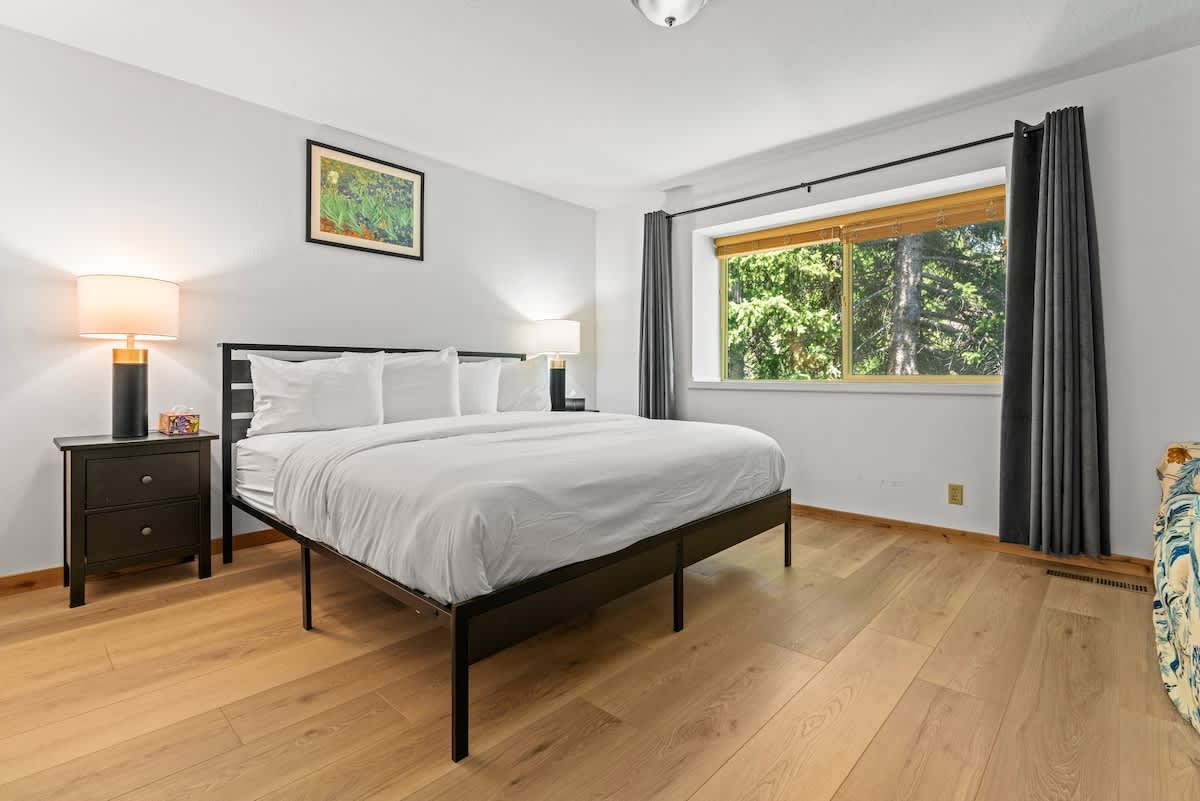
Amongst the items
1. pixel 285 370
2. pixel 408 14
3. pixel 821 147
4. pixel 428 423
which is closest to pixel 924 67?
pixel 821 147

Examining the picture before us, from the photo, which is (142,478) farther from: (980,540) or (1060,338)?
(1060,338)

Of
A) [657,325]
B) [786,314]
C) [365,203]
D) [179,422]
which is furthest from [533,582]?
[786,314]

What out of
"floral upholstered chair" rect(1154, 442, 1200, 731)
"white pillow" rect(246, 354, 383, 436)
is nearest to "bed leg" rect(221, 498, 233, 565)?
"white pillow" rect(246, 354, 383, 436)

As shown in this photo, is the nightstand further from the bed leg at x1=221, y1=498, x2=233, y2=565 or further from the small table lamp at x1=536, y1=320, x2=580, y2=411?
the small table lamp at x1=536, y1=320, x2=580, y2=411

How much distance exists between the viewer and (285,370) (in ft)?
9.56

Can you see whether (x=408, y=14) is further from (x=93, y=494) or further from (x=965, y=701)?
(x=965, y=701)

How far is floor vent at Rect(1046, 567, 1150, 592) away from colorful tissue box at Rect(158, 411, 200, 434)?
4037 millimetres

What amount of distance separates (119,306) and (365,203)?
149 centimetres

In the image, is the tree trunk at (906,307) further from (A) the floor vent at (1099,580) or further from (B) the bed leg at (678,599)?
(B) the bed leg at (678,599)

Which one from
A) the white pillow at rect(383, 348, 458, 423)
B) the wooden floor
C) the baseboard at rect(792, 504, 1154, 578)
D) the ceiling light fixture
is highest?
the ceiling light fixture

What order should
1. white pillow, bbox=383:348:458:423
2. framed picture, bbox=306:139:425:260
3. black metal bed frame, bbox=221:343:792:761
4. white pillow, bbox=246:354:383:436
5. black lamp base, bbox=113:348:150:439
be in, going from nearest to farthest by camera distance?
black metal bed frame, bbox=221:343:792:761 < black lamp base, bbox=113:348:150:439 < white pillow, bbox=246:354:383:436 < white pillow, bbox=383:348:458:423 < framed picture, bbox=306:139:425:260

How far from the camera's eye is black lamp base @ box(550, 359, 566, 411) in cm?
446

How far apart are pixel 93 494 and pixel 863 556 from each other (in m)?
3.49

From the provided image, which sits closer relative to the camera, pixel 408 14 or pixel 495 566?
pixel 495 566
